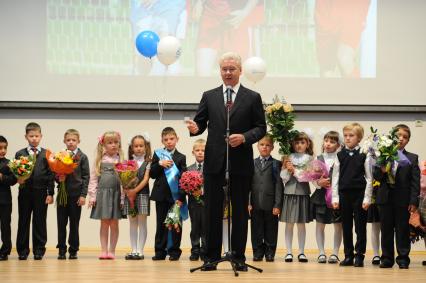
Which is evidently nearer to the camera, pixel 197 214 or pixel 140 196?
pixel 140 196

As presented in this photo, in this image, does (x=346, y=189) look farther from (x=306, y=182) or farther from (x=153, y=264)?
(x=153, y=264)

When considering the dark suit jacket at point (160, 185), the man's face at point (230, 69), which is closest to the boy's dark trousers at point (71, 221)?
the dark suit jacket at point (160, 185)

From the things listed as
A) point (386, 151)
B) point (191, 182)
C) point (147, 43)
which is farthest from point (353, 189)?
point (147, 43)

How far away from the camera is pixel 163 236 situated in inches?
298

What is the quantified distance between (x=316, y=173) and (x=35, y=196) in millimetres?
2551

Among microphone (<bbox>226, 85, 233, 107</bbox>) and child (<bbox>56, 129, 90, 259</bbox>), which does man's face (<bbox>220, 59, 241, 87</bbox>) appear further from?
child (<bbox>56, 129, 90, 259</bbox>)

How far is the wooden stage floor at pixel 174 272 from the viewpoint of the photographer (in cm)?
529

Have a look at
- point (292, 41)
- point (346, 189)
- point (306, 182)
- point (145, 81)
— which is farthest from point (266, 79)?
point (346, 189)

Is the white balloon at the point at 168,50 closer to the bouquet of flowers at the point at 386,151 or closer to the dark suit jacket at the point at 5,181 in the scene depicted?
the dark suit jacket at the point at 5,181

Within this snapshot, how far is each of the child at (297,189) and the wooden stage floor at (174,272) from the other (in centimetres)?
38

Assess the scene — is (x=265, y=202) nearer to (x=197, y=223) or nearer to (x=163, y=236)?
(x=197, y=223)

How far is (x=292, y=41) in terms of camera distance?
9188 millimetres

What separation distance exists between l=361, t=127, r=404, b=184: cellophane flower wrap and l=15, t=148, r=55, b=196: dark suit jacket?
9.42 ft

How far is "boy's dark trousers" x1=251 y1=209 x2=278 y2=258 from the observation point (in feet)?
24.8
